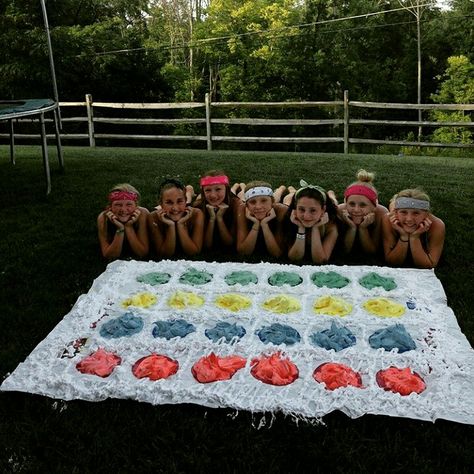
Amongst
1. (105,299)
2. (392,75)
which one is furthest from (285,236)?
(392,75)

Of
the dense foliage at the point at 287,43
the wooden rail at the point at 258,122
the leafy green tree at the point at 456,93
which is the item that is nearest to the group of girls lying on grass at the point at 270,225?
the wooden rail at the point at 258,122

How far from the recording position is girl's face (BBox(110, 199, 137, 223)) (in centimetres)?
394

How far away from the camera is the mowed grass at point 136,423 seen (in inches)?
79.0

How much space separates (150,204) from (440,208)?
2.69 m

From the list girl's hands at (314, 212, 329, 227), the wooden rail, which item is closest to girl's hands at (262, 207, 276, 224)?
girl's hands at (314, 212, 329, 227)

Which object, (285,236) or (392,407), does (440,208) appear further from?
(392,407)

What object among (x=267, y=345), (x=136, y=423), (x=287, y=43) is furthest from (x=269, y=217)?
(x=287, y=43)

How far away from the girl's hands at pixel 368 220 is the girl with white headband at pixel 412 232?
0.32ft

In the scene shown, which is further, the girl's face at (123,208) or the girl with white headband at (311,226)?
the girl's face at (123,208)

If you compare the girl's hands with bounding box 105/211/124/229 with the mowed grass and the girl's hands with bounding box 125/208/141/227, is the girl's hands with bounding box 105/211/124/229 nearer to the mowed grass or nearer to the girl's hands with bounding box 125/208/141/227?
the girl's hands with bounding box 125/208/141/227

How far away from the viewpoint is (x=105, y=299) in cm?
329

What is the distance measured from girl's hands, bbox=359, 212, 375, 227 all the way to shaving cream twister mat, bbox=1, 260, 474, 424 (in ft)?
1.31

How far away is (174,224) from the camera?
4.02m

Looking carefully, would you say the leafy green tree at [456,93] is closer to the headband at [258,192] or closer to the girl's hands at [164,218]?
the headband at [258,192]
